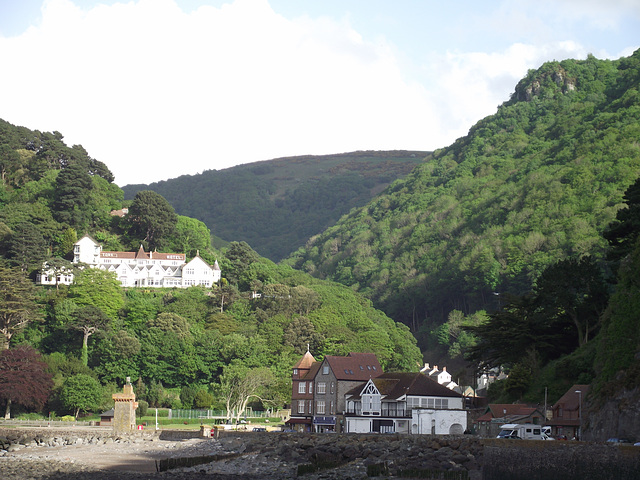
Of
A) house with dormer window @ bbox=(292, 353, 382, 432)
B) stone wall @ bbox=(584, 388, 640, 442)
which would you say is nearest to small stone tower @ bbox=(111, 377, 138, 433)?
→ house with dormer window @ bbox=(292, 353, 382, 432)

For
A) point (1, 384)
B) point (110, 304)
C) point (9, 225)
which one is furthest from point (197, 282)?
point (1, 384)

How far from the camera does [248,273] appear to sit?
119m

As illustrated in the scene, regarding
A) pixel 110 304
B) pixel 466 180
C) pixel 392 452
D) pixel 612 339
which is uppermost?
pixel 466 180

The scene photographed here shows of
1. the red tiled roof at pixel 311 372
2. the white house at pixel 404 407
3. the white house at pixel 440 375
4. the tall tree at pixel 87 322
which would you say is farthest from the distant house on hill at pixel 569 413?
the white house at pixel 440 375

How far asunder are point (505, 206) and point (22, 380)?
86943 millimetres

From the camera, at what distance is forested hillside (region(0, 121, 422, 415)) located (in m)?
85.6

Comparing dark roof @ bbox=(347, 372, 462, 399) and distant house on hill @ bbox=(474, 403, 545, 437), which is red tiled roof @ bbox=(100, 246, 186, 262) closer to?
dark roof @ bbox=(347, 372, 462, 399)

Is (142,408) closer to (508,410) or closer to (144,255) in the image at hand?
(144,255)

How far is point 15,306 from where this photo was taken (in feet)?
315

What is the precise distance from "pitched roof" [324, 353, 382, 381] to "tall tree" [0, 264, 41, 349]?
145 ft

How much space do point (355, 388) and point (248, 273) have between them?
55892mm

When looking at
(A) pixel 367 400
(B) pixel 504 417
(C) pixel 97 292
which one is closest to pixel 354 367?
(A) pixel 367 400

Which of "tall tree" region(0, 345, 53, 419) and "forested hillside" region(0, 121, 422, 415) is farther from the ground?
"forested hillside" region(0, 121, 422, 415)

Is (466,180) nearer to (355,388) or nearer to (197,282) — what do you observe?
(197,282)
